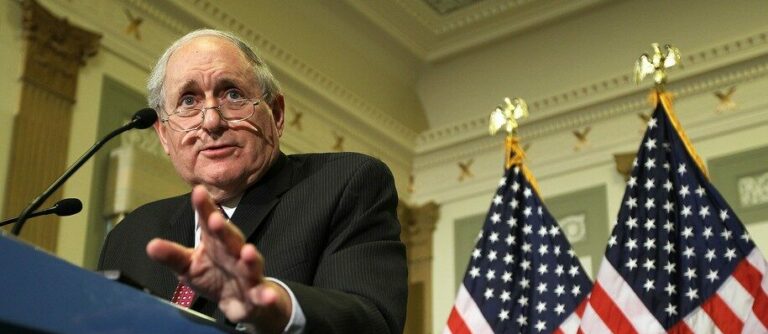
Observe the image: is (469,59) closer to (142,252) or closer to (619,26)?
(619,26)

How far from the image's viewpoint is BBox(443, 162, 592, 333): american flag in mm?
6605

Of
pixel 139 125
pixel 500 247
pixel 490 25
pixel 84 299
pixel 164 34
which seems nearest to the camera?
pixel 84 299

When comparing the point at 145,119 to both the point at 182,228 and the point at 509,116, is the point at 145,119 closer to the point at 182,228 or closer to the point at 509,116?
the point at 182,228

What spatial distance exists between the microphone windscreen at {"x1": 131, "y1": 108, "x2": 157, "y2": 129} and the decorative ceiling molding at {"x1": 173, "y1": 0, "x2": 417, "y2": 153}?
5.29 meters

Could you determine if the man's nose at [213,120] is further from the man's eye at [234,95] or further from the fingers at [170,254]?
the fingers at [170,254]

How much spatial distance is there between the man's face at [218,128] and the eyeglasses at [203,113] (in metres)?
0.01

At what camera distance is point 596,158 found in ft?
29.3

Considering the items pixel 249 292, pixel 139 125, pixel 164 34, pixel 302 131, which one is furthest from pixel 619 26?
pixel 249 292

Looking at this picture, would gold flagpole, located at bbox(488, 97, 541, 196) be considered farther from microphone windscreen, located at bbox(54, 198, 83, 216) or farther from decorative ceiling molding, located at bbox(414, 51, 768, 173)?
microphone windscreen, located at bbox(54, 198, 83, 216)

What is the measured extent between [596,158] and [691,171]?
106 inches

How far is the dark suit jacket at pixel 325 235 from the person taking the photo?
1.80 metres

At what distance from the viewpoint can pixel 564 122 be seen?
920 cm

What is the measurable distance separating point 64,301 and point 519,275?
5.92 m

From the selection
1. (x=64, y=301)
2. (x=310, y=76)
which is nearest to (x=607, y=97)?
(x=310, y=76)
